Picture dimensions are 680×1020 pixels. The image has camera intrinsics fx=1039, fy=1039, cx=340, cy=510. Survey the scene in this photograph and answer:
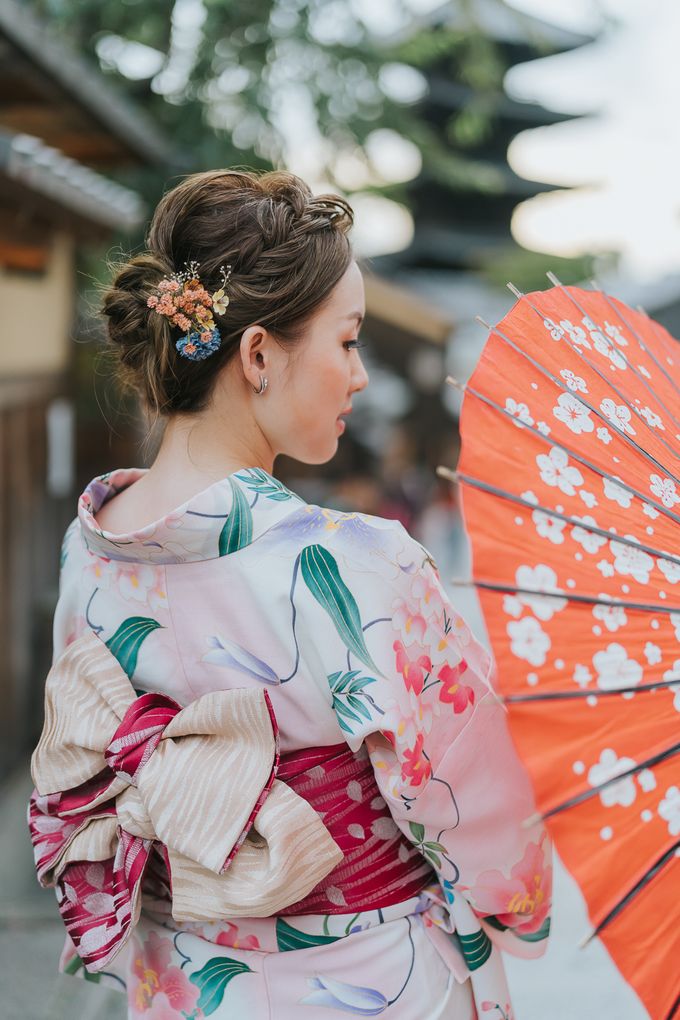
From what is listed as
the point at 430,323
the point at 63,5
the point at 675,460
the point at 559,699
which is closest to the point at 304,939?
the point at 559,699

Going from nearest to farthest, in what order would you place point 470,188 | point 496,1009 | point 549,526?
point 549,526, point 496,1009, point 470,188

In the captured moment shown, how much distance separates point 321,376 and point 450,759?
535mm

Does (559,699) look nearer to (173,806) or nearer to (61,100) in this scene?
(173,806)

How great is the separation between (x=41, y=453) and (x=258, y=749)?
4.92m

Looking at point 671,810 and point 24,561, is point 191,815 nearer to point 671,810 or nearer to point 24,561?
point 671,810

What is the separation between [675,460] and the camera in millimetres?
1494

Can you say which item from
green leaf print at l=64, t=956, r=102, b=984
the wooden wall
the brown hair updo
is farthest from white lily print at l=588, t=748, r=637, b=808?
the wooden wall

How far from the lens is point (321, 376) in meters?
1.42

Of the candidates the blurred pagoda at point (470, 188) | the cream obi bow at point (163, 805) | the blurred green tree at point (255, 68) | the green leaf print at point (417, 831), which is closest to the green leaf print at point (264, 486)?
the cream obi bow at point (163, 805)

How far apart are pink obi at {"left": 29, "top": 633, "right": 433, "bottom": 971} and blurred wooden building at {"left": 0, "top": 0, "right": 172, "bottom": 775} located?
3014 mm

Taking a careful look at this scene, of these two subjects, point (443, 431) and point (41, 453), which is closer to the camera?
point (41, 453)

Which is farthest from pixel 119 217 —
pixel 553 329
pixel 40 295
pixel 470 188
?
pixel 470 188

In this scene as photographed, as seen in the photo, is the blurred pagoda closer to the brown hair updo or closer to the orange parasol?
the brown hair updo

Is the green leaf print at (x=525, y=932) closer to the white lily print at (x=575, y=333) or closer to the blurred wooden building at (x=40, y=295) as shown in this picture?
the white lily print at (x=575, y=333)
